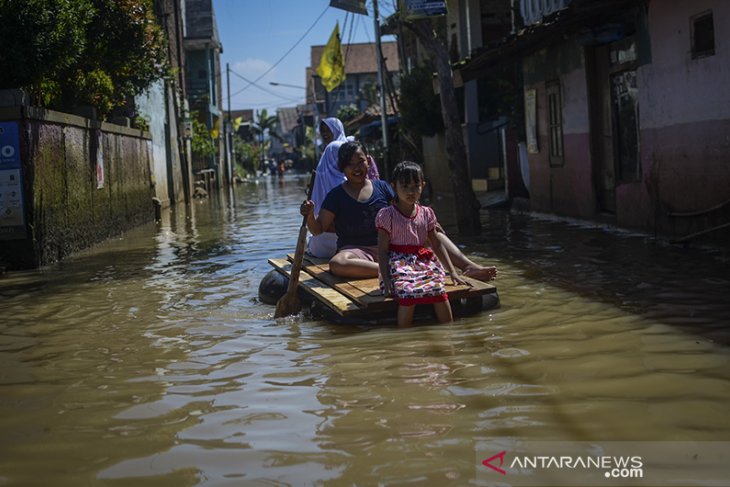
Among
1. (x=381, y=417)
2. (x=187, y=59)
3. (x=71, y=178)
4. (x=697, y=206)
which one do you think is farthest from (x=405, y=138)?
(x=381, y=417)

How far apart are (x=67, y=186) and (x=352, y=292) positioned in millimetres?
7877

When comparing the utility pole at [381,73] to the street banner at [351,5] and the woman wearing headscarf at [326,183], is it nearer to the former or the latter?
the street banner at [351,5]

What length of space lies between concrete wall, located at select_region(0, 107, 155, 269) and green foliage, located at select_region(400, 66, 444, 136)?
9.84 metres

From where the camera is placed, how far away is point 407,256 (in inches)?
249

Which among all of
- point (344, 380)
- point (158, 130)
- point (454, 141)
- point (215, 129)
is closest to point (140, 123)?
point (158, 130)

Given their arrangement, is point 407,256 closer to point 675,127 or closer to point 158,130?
point 675,127

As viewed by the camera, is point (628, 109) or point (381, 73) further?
point (381, 73)

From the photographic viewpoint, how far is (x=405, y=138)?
98.8 feet

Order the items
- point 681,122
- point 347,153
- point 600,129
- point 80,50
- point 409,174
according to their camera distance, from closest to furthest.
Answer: point 409,174 → point 347,153 → point 681,122 → point 80,50 → point 600,129

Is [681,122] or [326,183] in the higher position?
[681,122]

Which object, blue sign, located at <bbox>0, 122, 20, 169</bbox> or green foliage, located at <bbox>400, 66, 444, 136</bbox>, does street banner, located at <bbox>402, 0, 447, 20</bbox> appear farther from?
green foliage, located at <bbox>400, 66, 444, 136</bbox>

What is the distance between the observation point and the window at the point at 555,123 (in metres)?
14.9

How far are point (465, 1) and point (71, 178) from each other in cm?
1465

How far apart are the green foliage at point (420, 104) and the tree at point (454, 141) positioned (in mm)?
11559
